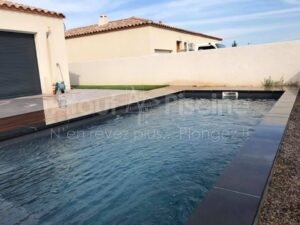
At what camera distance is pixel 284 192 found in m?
2.92

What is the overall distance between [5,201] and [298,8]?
20.2m

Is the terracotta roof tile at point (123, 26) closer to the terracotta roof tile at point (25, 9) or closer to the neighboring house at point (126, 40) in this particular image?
the neighboring house at point (126, 40)

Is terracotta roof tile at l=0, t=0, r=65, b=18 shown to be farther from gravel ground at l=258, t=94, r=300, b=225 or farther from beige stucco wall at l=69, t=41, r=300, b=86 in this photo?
gravel ground at l=258, t=94, r=300, b=225

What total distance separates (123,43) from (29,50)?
8.85m

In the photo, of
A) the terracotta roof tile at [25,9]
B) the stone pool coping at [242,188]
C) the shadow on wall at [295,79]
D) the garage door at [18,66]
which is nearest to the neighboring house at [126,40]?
the terracotta roof tile at [25,9]

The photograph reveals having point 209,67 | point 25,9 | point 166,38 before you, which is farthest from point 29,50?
point 166,38

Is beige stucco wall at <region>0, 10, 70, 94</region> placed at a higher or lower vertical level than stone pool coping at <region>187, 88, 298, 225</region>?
higher

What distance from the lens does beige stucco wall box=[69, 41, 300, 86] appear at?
1253cm

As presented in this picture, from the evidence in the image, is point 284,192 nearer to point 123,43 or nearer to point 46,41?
point 46,41

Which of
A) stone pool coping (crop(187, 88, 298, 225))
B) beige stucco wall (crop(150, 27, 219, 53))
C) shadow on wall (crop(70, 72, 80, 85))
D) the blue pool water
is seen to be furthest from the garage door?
stone pool coping (crop(187, 88, 298, 225))

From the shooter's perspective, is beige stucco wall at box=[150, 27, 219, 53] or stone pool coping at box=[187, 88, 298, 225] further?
beige stucco wall at box=[150, 27, 219, 53]

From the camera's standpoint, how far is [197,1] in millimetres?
18172

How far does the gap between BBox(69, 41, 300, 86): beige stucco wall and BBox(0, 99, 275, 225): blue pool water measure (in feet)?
20.6

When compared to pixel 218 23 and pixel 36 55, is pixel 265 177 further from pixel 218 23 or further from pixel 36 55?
pixel 218 23
